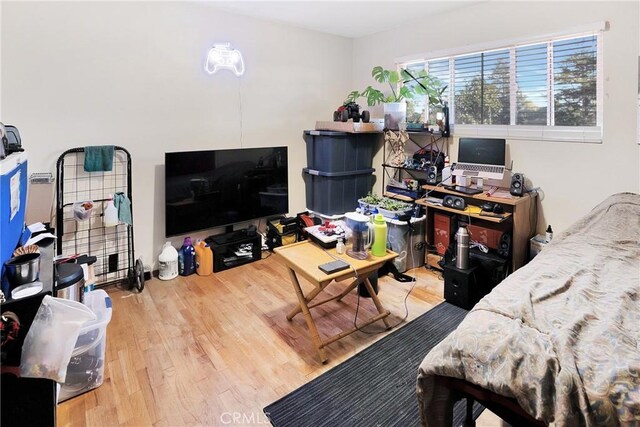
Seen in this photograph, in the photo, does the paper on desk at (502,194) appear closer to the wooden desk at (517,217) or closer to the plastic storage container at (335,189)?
the wooden desk at (517,217)

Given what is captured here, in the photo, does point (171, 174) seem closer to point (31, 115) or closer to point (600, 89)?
point (31, 115)

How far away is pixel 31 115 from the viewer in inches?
103

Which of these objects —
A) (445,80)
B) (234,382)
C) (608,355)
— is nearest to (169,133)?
(234,382)

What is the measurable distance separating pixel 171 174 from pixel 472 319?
280 cm

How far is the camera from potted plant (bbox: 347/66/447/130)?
356 centimetres

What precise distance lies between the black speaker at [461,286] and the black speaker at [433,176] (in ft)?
3.30

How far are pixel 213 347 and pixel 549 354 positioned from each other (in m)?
1.92

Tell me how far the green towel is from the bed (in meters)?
2.72

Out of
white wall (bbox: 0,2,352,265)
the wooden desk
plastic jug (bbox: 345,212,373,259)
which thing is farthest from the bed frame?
white wall (bbox: 0,2,352,265)

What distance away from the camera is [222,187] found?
11.4 feet

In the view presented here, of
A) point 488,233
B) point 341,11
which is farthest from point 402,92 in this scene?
point 488,233

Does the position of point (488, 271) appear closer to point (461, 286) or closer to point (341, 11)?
point (461, 286)

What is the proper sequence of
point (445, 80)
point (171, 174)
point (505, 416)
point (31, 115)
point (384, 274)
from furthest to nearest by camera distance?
point (445, 80) → point (384, 274) → point (171, 174) → point (31, 115) → point (505, 416)

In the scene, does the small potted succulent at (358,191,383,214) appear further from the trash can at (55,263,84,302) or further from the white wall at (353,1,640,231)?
the trash can at (55,263,84,302)
